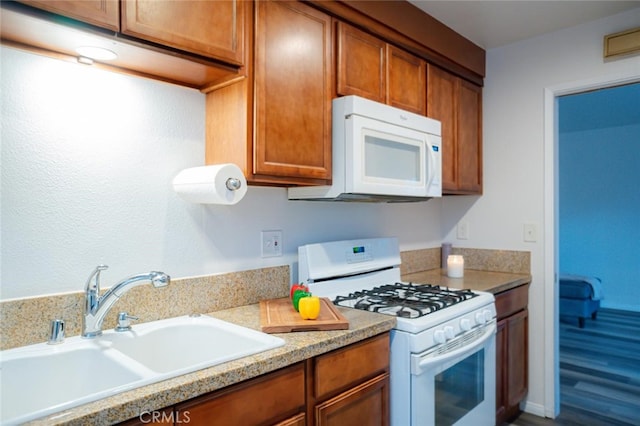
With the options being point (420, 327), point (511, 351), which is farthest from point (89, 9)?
point (511, 351)

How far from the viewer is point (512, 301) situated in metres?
2.42

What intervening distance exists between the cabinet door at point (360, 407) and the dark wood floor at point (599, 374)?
1397 mm

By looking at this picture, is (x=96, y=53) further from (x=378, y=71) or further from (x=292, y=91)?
(x=378, y=71)

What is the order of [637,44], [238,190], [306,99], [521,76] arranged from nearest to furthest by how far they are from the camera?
[238,190] → [306,99] → [637,44] → [521,76]

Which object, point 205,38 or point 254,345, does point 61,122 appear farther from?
point 254,345

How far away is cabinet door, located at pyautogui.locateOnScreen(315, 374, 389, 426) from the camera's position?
1343 mm

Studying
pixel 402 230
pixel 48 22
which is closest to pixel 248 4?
pixel 48 22

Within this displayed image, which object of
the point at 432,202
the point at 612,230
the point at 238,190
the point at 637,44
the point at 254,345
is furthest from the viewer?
the point at 612,230

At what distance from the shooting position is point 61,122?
1323 millimetres

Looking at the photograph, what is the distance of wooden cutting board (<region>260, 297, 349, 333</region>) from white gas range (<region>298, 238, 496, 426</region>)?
10.0 inches

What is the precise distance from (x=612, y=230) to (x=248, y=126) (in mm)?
5550

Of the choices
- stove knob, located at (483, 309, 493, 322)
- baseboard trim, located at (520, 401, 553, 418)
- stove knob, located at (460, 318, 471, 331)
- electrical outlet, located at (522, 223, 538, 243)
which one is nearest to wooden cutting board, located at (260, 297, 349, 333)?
stove knob, located at (460, 318, 471, 331)

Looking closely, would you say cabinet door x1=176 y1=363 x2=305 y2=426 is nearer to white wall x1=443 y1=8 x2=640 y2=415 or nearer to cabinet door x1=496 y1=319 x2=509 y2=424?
cabinet door x1=496 y1=319 x2=509 y2=424

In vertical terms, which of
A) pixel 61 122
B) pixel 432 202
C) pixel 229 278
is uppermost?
pixel 61 122
